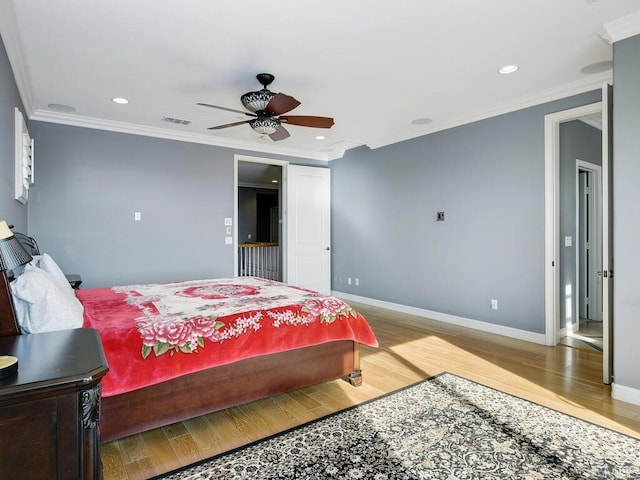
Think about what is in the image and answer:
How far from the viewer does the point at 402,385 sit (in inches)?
116

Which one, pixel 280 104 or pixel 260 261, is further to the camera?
pixel 260 261

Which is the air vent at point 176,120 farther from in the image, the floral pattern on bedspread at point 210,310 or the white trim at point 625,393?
the white trim at point 625,393

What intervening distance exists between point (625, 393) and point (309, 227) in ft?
15.7

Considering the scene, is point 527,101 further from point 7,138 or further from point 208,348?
point 7,138

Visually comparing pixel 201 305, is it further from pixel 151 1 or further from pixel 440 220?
pixel 440 220

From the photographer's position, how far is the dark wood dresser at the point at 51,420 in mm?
1090

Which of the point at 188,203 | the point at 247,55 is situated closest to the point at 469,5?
the point at 247,55

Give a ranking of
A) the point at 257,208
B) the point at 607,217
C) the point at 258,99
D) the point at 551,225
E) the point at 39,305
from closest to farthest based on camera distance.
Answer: the point at 39,305 → the point at 607,217 → the point at 258,99 → the point at 551,225 → the point at 257,208

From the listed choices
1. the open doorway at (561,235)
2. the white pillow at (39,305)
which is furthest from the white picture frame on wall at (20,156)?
the open doorway at (561,235)

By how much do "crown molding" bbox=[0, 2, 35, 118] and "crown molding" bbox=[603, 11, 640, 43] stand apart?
4034mm

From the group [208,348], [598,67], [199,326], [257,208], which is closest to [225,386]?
[208,348]

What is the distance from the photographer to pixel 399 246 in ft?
18.6

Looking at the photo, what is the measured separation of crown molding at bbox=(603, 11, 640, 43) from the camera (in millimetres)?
2541

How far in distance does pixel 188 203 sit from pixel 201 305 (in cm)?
303
